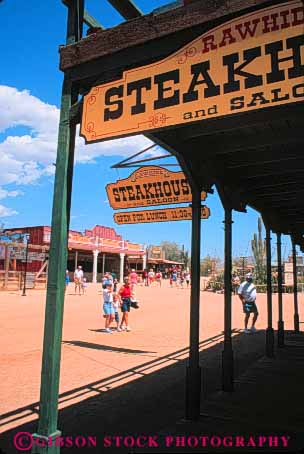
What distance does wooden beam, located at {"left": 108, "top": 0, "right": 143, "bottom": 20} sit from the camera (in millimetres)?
4270

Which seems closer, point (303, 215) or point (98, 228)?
point (303, 215)

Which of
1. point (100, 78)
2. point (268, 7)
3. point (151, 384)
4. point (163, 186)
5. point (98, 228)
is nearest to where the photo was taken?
point (268, 7)

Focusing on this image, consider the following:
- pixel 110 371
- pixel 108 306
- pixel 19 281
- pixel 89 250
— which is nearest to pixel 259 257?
pixel 89 250

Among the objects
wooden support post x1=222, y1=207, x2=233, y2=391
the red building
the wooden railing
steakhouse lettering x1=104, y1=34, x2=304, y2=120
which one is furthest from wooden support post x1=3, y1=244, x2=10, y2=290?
steakhouse lettering x1=104, y1=34, x2=304, y2=120

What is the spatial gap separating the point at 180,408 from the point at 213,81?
3.94m

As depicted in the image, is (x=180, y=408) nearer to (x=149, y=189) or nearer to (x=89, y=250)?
(x=149, y=189)

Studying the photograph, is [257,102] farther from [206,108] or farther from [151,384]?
[151,384]

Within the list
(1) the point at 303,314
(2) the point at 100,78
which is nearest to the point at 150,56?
(2) the point at 100,78

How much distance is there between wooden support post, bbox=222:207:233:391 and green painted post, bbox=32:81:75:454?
10.3 feet

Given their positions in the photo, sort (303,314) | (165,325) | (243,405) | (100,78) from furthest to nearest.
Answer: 1. (303,314)
2. (165,325)
3. (243,405)
4. (100,78)

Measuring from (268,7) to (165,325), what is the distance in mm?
11077

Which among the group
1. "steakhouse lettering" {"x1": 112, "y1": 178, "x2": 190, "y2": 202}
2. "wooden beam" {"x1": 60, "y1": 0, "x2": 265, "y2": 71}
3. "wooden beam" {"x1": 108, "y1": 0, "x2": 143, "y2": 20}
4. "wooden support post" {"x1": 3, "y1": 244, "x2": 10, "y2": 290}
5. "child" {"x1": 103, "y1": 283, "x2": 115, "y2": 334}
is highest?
"wooden beam" {"x1": 108, "y1": 0, "x2": 143, "y2": 20}

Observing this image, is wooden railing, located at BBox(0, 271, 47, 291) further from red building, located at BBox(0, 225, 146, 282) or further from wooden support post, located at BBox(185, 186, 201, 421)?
wooden support post, located at BBox(185, 186, 201, 421)

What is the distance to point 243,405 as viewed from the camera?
16.3 ft
